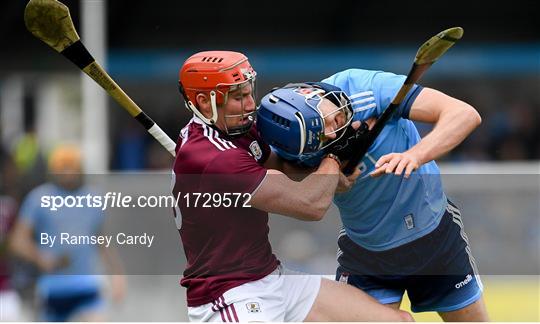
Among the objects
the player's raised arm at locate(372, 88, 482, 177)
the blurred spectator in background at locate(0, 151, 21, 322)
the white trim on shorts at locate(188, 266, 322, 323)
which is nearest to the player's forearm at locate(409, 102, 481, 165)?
the player's raised arm at locate(372, 88, 482, 177)

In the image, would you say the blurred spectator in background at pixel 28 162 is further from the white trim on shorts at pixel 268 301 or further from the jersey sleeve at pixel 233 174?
the jersey sleeve at pixel 233 174

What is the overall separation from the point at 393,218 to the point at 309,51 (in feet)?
31.6

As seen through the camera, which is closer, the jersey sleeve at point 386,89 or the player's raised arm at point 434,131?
the player's raised arm at point 434,131

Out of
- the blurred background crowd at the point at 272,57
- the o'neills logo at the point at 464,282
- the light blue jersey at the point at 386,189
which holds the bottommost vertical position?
the blurred background crowd at the point at 272,57

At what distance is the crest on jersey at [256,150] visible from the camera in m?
4.41

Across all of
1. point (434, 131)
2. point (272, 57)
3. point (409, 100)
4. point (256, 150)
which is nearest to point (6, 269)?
point (256, 150)

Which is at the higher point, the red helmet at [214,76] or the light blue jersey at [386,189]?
the red helmet at [214,76]

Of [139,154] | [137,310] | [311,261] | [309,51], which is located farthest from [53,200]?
[309,51]

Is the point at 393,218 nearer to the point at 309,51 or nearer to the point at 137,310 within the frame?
the point at 137,310

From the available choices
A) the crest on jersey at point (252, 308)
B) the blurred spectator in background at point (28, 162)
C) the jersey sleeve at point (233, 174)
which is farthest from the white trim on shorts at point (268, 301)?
the blurred spectator in background at point (28, 162)

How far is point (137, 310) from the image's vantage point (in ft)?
20.0

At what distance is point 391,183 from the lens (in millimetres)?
4602

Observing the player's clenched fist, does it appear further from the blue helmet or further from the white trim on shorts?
the white trim on shorts

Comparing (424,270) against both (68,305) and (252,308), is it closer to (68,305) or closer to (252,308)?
(252,308)
